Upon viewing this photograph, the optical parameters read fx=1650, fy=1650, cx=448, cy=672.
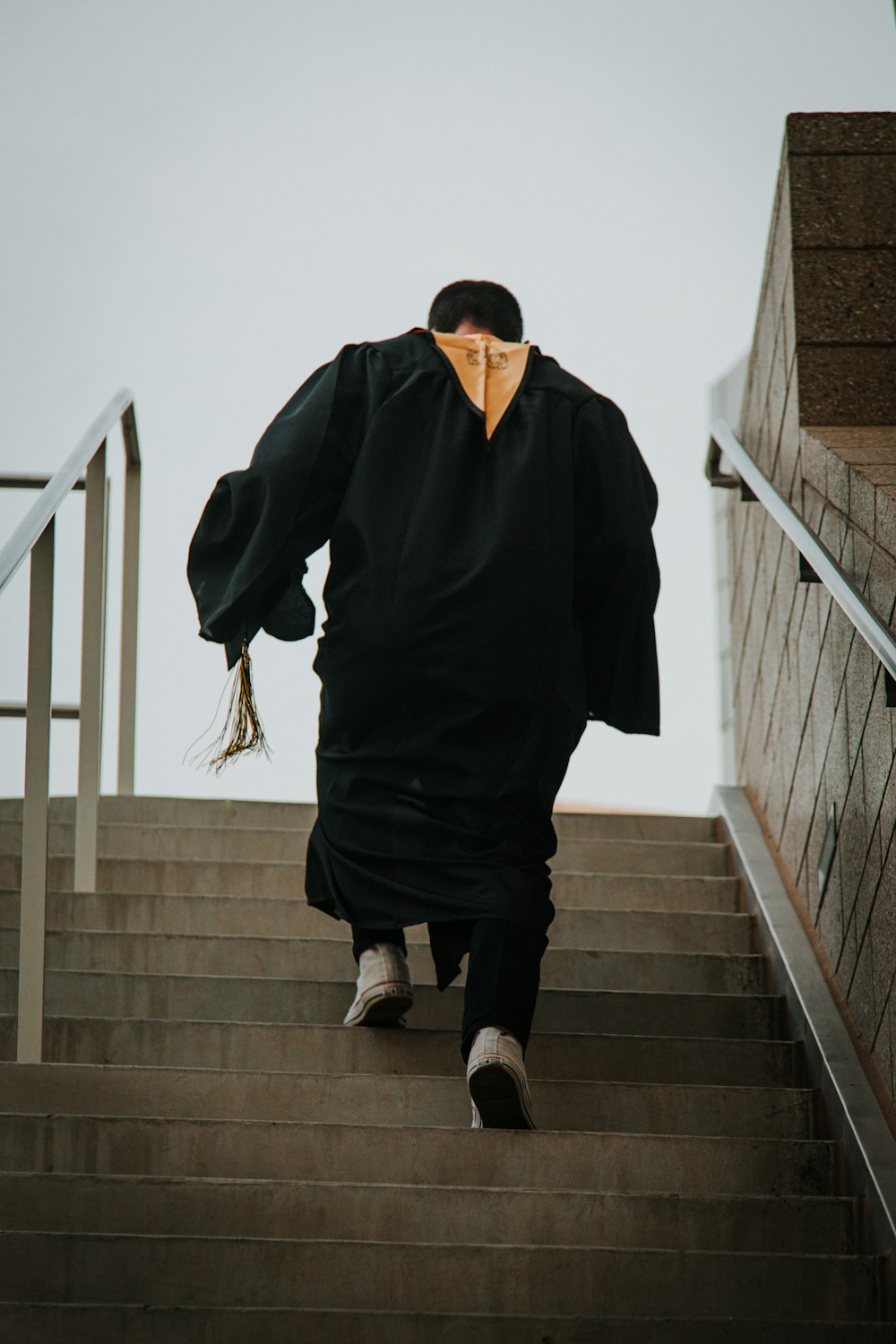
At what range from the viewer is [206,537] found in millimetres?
3109

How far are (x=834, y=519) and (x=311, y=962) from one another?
1.35 m

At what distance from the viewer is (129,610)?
4.75 m

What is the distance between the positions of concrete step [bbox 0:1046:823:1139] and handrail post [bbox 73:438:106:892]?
992mm

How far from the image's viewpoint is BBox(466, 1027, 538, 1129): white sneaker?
2551 mm

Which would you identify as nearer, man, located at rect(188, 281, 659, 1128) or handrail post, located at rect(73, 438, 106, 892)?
man, located at rect(188, 281, 659, 1128)

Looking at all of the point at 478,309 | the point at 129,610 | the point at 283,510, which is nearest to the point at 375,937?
the point at 283,510

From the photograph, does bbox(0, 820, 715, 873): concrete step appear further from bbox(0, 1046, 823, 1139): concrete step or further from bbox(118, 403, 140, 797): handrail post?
bbox(0, 1046, 823, 1139): concrete step

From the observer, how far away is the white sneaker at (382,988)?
2928 millimetres

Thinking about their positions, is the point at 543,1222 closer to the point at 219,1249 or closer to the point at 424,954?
the point at 219,1249

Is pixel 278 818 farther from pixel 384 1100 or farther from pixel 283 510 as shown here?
pixel 384 1100

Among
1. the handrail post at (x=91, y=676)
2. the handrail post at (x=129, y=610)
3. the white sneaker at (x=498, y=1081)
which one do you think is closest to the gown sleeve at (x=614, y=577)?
the white sneaker at (x=498, y=1081)

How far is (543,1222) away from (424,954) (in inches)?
41.8

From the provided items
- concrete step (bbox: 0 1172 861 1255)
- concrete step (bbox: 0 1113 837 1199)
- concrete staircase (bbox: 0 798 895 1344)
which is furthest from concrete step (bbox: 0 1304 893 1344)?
concrete step (bbox: 0 1113 837 1199)

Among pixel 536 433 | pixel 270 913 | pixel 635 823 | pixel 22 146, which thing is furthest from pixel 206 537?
pixel 22 146
